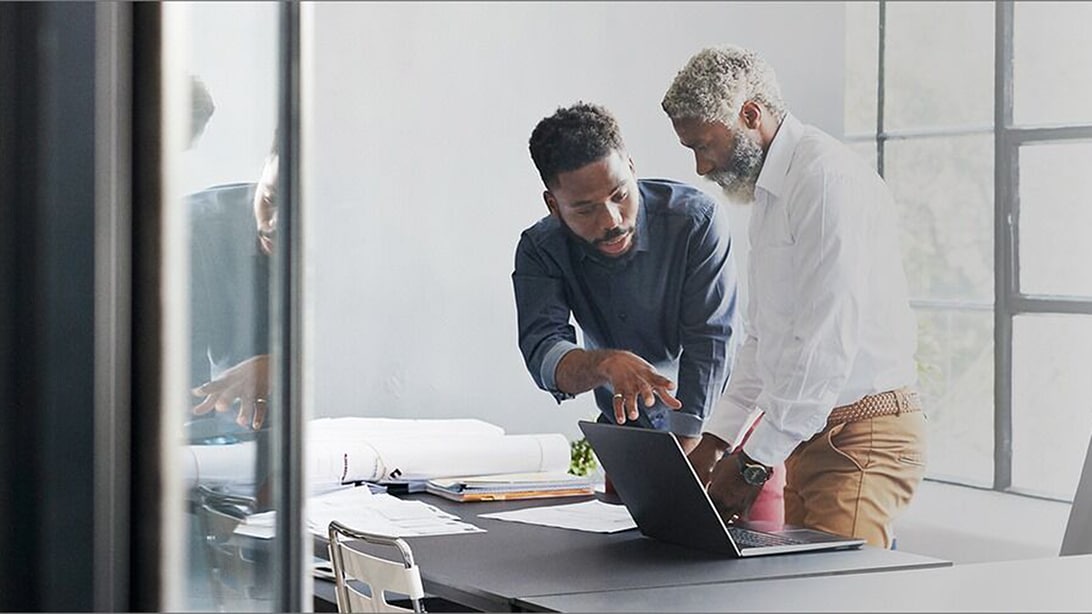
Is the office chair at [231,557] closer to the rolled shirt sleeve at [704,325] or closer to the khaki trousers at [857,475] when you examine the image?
the khaki trousers at [857,475]

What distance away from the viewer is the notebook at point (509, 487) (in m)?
3.58

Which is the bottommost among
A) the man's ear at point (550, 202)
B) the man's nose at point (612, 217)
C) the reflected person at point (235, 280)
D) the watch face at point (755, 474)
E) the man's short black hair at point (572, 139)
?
the watch face at point (755, 474)

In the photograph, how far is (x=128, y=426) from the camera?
4.17ft

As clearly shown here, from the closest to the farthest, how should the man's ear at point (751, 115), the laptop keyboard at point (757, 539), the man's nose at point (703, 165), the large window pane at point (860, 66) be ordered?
1. the laptop keyboard at point (757, 539)
2. the man's ear at point (751, 115)
3. the man's nose at point (703, 165)
4. the large window pane at point (860, 66)

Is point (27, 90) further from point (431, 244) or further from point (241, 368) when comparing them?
point (431, 244)

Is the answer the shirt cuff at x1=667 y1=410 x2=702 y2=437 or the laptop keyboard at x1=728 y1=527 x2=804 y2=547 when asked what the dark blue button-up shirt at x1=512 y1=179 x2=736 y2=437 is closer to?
the shirt cuff at x1=667 y1=410 x2=702 y2=437

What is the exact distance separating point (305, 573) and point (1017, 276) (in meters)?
3.40

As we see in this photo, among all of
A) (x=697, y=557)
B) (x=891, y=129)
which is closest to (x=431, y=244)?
(x=891, y=129)

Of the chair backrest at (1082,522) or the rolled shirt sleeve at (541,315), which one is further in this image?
the rolled shirt sleeve at (541,315)

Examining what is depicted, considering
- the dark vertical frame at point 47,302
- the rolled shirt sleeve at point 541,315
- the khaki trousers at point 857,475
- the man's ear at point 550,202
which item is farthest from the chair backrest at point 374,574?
the man's ear at point 550,202

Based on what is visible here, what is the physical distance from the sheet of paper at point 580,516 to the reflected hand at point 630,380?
53cm

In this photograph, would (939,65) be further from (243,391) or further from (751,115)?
(243,391)

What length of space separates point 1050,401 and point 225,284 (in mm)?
3435

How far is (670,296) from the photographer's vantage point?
3945 millimetres
